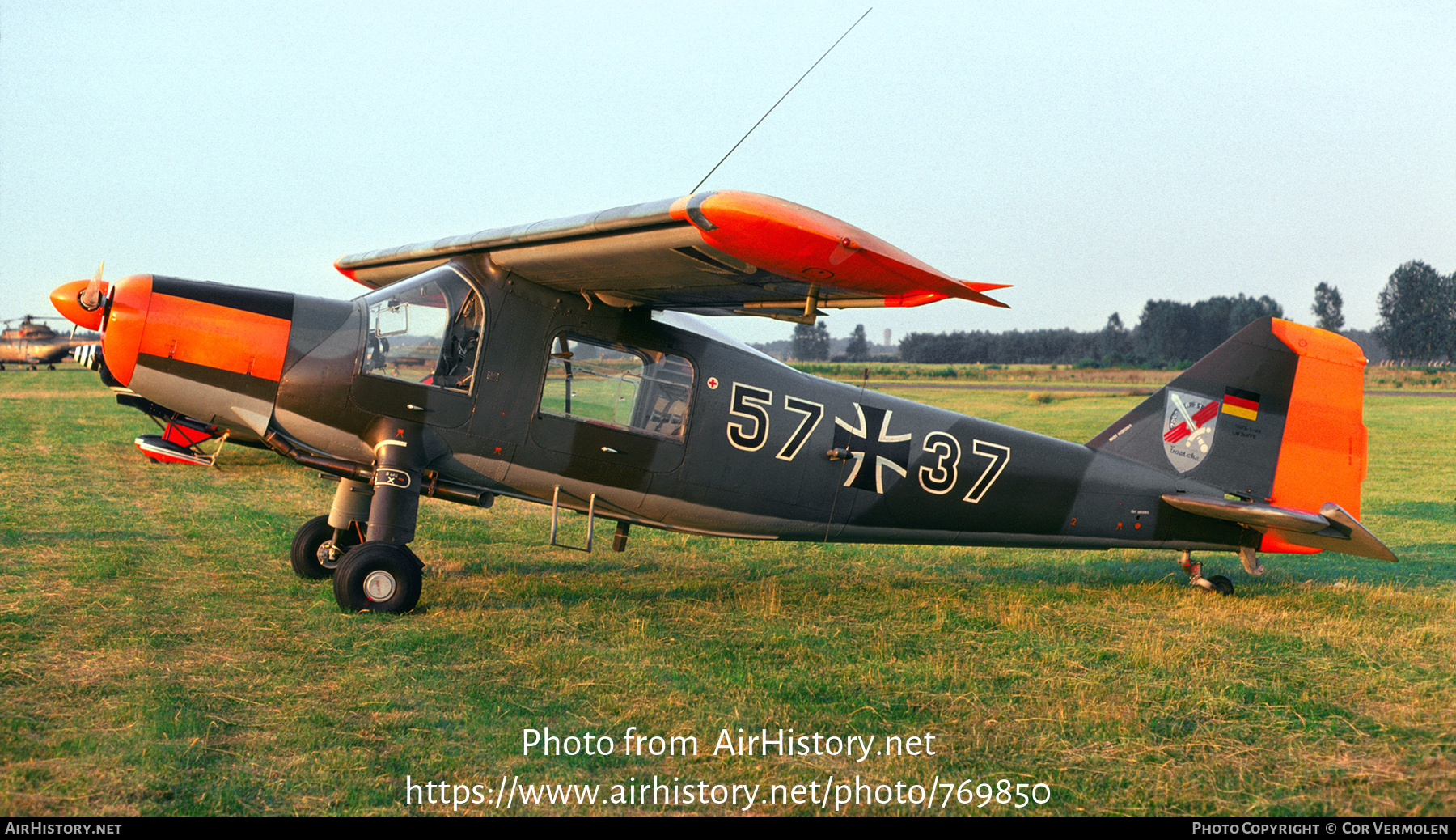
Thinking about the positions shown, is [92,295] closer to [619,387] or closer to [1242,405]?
[619,387]

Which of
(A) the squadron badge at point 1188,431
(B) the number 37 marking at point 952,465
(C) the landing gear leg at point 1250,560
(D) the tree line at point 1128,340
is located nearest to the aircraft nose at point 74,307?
(B) the number 37 marking at point 952,465

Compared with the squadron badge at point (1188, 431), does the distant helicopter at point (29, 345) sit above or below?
below

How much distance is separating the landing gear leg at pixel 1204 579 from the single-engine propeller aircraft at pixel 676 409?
29 millimetres

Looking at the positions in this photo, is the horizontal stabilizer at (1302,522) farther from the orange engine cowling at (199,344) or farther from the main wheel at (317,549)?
the orange engine cowling at (199,344)

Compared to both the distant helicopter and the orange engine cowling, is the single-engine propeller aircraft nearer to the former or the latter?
the orange engine cowling

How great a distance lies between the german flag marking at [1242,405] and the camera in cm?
883

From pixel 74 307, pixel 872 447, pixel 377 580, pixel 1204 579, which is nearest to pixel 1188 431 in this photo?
pixel 1204 579

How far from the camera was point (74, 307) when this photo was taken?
698 centimetres

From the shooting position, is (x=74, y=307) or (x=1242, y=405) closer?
(x=74, y=307)

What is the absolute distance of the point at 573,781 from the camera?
4176 mm

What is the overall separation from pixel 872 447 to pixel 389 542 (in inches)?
160
